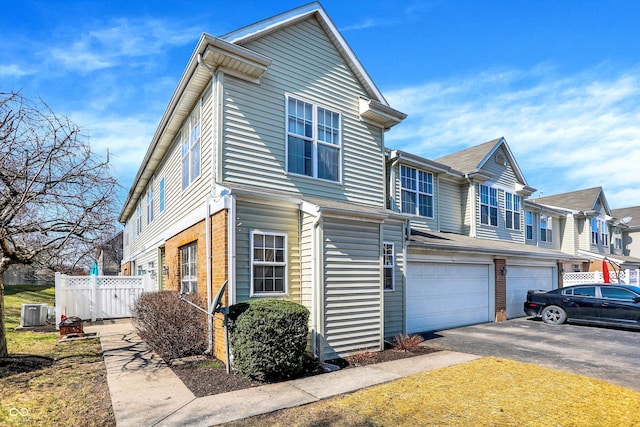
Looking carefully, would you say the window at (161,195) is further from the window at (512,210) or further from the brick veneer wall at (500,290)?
the window at (512,210)

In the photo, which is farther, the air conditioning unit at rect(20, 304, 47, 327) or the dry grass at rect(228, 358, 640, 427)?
the air conditioning unit at rect(20, 304, 47, 327)

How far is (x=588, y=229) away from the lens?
2548 cm

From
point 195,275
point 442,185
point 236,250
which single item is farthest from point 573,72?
point 195,275

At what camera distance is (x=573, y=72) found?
39.2 ft

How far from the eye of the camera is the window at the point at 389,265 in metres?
10.5

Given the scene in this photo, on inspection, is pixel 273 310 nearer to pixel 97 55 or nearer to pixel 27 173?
pixel 27 173

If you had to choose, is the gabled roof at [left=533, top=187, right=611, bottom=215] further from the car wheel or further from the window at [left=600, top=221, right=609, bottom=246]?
the car wheel

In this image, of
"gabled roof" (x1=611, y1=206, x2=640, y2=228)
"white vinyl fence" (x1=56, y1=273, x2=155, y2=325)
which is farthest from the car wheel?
"gabled roof" (x1=611, y1=206, x2=640, y2=228)

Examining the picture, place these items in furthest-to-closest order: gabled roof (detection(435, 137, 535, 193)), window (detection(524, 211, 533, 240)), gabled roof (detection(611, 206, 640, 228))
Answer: gabled roof (detection(611, 206, 640, 228)) < window (detection(524, 211, 533, 240)) < gabled roof (detection(435, 137, 535, 193))

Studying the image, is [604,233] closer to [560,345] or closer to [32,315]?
[560,345]

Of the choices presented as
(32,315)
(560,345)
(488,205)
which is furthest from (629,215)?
(32,315)

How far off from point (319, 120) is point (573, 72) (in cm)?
842

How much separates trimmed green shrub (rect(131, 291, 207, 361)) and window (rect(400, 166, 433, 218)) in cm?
892

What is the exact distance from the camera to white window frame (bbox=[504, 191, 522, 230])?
19188 millimetres
